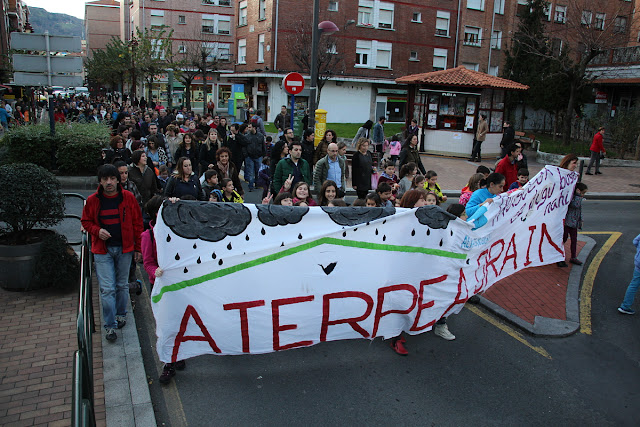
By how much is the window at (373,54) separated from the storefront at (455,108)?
1813cm

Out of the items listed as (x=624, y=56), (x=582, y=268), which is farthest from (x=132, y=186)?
(x=624, y=56)

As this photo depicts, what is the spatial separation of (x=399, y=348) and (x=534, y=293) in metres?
2.85

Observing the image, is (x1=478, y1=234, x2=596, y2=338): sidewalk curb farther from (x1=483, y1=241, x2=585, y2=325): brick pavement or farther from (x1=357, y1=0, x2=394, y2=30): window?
(x1=357, y1=0, x2=394, y2=30): window

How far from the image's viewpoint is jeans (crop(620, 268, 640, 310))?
6.57m

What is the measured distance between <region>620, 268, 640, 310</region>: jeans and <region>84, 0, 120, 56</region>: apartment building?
93882 mm

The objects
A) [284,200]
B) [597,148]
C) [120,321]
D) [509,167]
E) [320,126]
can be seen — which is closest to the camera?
[120,321]

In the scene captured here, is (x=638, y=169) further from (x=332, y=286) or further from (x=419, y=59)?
(x=419, y=59)

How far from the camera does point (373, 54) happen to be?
39750 mm

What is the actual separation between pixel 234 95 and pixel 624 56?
24.7 meters

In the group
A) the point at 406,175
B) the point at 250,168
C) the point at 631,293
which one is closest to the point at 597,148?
the point at 250,168

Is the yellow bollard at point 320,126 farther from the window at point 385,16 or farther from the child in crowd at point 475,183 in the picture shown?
the window at point 385,16

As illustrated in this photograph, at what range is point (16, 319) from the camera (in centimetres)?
590

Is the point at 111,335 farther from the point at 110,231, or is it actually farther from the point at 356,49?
the point at 356,49

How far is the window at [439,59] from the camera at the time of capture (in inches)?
1640
